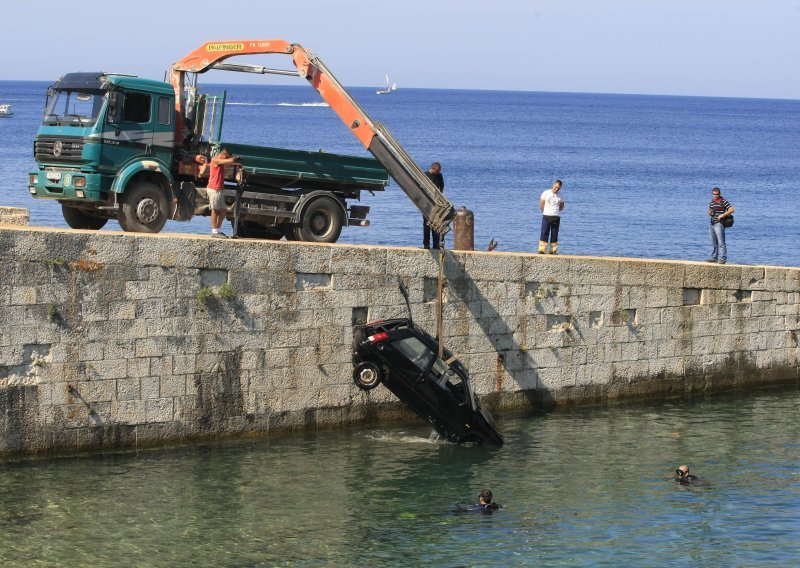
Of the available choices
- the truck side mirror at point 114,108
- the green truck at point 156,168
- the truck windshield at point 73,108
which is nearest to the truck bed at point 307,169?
the green truck at point 156,168

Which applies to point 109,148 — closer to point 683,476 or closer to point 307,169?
point 307,169

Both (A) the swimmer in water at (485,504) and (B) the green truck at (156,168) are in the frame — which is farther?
(B) the green truck at (156,168)

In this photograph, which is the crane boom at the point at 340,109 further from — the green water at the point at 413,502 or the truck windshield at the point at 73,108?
the green water at the point at 413,502

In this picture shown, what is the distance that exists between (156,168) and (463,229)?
5.54 meters

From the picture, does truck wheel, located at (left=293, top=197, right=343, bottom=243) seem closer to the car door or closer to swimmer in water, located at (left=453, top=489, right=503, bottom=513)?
the car door

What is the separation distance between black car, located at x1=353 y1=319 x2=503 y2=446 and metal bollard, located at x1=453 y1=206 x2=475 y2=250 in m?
2.89

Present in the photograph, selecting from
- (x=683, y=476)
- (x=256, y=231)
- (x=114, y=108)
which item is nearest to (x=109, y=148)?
→ (x=114, y=108)

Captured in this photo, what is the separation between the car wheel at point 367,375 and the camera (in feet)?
61.0

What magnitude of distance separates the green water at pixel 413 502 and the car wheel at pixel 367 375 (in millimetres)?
Answer: 962

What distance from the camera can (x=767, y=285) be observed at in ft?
75.2

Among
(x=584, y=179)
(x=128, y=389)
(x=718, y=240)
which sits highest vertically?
(x=584, y=179)

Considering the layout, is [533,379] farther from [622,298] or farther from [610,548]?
[610,548]

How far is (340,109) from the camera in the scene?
810 inches

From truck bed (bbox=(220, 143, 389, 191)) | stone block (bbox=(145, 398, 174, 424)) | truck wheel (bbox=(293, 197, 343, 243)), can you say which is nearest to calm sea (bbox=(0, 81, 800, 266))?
truck bed (bbox=(220, 143, 389, 191))
